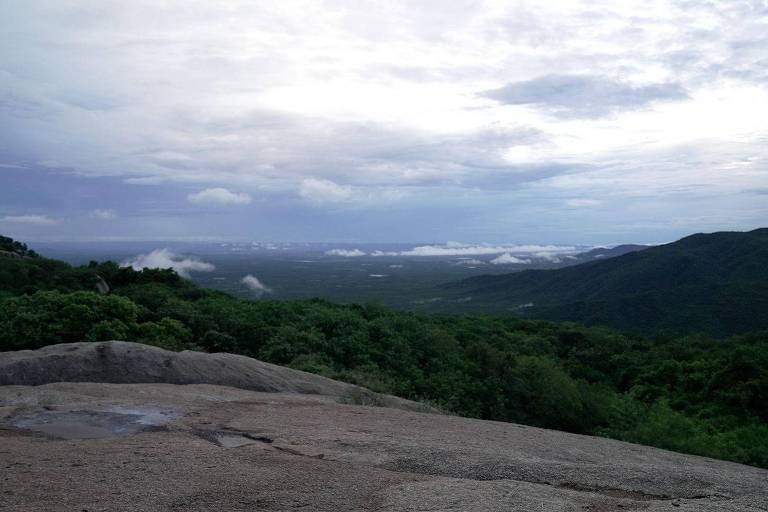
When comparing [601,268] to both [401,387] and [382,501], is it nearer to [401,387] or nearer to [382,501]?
[401,387]

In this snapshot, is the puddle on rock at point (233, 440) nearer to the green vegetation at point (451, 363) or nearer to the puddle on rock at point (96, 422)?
the puddle on rock at point (96, 422)

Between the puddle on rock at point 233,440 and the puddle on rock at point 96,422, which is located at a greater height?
the puddle on rock at point 96,422

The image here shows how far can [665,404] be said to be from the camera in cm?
2016

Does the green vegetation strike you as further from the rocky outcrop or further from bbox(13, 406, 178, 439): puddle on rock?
bbox(13, 406, 178, 439): puddle on rock

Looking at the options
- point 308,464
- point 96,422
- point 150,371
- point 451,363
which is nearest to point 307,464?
point 308,464

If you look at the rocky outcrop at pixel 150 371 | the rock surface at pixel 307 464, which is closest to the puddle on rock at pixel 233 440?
the rock surface at pixel 307 464

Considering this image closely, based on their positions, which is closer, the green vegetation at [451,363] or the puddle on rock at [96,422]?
the puddle on rock at [96,422]

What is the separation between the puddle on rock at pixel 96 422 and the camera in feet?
27.6

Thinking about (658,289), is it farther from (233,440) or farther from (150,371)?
(233,440)

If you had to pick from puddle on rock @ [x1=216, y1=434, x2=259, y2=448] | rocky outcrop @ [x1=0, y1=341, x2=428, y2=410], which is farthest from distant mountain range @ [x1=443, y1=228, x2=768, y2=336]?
puddle on rock @ [x1=216, y1=434, x2=259, y2=448]

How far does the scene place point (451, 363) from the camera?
67.5 feet

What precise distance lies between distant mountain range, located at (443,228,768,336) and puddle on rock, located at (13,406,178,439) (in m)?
44.3

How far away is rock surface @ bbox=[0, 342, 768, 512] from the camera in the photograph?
20.5ft

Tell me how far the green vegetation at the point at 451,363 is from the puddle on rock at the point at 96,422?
646cm
